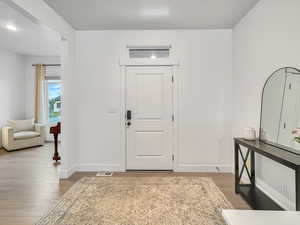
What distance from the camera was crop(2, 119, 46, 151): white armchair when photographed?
5.52 m

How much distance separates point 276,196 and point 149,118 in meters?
2.34

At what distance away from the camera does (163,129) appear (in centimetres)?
396

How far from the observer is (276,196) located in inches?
98.9

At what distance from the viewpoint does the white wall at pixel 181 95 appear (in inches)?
153

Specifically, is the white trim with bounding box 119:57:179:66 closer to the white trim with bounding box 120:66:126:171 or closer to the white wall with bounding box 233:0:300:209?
the white trim with bounding box 120:66:126:171

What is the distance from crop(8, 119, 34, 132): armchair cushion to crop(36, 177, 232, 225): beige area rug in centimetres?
386

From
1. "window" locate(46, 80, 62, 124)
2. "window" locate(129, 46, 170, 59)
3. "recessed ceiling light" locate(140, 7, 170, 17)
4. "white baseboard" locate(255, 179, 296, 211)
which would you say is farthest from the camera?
"window" locate(46, 80, 62, 124)

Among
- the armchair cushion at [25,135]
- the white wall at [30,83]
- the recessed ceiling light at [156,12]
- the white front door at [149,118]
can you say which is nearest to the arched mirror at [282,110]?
the white front door at [149,118]

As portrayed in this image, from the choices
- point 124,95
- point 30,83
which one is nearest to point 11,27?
point 124,95

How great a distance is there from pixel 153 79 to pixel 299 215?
317 centimetres

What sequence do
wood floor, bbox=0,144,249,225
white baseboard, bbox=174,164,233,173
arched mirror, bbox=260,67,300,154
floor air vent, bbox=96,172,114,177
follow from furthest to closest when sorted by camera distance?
white baseboard, bbox=174,164,233,173 < floor air vent, bbox=96,172,114,177 < wood floor, bbox=0,144,249,225 < arched mirror, bbox=260,67,300,154

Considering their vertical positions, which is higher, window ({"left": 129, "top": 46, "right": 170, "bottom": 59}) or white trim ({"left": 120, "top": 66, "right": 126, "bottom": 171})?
window ({"left": 129, "top": 46, "right": 170, "bottom": 59})

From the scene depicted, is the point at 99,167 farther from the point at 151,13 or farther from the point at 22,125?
the point at 22,125

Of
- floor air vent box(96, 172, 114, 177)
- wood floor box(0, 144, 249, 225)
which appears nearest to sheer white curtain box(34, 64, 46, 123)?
wood floor box(0, 144, 249, 225)
